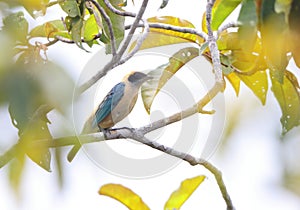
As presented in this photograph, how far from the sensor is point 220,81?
1454 millimetres

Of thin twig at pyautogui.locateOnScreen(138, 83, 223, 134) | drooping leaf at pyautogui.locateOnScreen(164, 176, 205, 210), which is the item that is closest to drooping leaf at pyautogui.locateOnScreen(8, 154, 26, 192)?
drooping leaf at pyautogui.locateOnScreen(164, 176, 205, 210)

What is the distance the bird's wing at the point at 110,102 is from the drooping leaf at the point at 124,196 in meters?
1.20

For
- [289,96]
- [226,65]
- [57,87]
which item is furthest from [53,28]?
[57,87]

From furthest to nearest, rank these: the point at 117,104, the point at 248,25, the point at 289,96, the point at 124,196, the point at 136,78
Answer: the point at 117,104 < the point at 136,78 < the point at 289,96 < the point at 124,196 < the point at 248,25

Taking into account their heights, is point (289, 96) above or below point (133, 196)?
above

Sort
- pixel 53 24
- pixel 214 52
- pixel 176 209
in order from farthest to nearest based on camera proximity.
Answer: pixel 53 24 < pixel 214 52 < pixel 176 209

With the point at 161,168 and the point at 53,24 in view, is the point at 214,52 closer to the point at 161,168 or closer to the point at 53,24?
the point at 161,168

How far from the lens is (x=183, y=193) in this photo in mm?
1249

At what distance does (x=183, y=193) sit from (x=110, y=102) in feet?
4.66

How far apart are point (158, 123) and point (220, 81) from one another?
0.26 metres

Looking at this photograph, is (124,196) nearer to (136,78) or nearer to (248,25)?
(248,25)

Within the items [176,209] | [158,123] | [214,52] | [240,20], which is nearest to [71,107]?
[240,20]

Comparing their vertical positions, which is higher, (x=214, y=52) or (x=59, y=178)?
(x=59, y=178)

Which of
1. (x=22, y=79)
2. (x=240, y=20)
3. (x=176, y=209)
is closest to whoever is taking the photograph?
(x=22, y=79)
